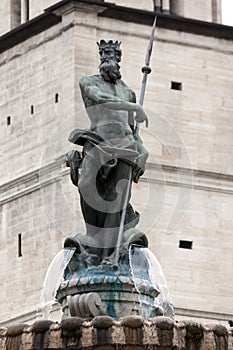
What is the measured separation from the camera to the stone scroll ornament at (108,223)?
19172 millimetres

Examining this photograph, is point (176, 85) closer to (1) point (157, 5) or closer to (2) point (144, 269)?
(1) point (157, 5)

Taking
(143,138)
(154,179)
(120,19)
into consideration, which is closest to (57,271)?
(154,179)

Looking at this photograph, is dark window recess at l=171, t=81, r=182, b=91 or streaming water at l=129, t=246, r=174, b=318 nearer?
streaming water at l=129, t=246, r=174, b=318

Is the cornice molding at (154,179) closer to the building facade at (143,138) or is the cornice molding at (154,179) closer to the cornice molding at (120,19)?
the building facade at (143,138)

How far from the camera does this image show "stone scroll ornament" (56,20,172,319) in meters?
19.2

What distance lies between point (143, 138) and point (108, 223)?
28.6 meters

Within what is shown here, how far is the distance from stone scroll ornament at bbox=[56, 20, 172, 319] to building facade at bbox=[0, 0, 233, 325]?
2676 centimetres

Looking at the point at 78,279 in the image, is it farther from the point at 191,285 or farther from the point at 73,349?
the point at 191,285

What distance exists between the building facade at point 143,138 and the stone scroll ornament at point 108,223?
87.8 ft

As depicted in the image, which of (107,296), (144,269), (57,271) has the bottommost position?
(107,296)

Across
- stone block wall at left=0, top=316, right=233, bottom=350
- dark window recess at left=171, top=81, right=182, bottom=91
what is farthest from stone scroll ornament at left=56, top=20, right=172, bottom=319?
dark window recess at left=171, top=81, right=182, bottom=91

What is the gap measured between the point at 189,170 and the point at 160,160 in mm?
917

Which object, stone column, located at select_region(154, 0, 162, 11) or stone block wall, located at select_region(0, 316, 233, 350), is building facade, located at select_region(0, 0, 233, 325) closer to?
stone column, located at select_region(154, 0, 162, 11)

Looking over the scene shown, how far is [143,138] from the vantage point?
48094mm
